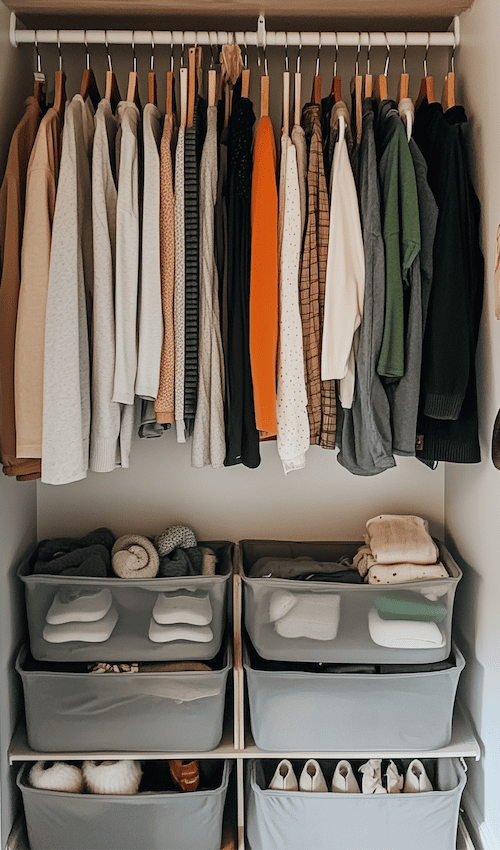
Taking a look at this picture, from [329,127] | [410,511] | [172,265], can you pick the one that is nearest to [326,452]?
[410,511]

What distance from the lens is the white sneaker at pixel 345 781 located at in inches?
74.2

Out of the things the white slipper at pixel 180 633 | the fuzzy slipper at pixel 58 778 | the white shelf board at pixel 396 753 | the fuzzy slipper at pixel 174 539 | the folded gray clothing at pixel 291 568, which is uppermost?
the fuzzy slipper at pixel 174 539

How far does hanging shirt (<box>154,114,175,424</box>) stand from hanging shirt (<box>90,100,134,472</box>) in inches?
3.9

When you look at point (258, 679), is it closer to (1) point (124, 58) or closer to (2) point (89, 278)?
(2) point (89, 278)

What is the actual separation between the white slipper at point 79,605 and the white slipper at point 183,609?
0.13 meters

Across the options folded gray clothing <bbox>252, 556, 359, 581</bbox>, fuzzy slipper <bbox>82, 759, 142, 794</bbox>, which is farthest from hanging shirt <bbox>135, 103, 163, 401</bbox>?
fuzzy slipper <bbox>82, 759, 142, 794</bbox>

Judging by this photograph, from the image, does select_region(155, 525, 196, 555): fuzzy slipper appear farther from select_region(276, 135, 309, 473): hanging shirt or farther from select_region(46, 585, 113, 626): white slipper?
select_region(276, 135, 309, 473): hanging shirt

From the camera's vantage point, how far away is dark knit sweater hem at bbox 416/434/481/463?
177 centimetres

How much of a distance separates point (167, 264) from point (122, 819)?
141 centimetres

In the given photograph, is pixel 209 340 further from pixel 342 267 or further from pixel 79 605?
pixel 79 605

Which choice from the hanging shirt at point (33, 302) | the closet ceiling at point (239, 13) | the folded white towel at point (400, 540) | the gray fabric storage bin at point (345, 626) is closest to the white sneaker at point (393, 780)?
the gray fabric storage bin at point (345, 626)

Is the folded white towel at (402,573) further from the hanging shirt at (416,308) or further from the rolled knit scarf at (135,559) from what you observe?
the rolled knit scarf at (135,559)

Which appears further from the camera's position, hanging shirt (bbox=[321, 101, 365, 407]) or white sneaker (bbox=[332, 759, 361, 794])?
white sneaker (bbox=[332, 759, 361, 794])

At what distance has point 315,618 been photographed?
1.84 m
